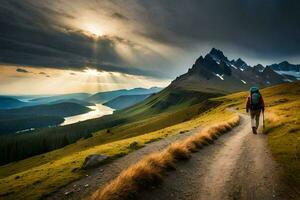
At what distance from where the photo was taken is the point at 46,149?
16838 centimetres

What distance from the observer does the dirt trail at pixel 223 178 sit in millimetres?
10359

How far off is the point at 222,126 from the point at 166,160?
59.5 feet

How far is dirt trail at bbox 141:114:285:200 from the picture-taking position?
10.4 m

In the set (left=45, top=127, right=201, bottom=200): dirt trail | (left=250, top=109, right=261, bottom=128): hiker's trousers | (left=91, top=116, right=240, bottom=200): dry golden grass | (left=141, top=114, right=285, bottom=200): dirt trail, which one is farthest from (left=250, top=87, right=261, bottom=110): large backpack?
(left=45, top=127, right=201, bottom=200): dirt trail

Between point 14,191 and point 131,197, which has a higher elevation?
point 131,197

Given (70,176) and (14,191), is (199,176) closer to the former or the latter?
(70,176)

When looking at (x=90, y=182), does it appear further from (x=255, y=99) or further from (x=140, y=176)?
(x=255, y=99)

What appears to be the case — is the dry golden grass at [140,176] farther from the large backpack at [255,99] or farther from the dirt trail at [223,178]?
the large backpack at [255,99]

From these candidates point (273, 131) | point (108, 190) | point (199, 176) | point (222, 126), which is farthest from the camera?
point (222, 126)

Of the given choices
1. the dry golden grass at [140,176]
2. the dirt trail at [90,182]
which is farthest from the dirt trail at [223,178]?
the dirt trail at [90,182]

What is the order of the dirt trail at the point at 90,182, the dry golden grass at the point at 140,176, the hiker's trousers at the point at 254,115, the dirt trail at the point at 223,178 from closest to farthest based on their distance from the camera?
the dry golden grass at the point at 140,176 < the dirt trail at the point at 223,178 < the dirt trail at the point at 90,182 < the hiker's trousers at the point at 254,115

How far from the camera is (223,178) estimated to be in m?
12.4

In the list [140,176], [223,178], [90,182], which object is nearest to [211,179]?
[223,178]

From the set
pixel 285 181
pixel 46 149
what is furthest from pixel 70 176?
pixel 46 149
